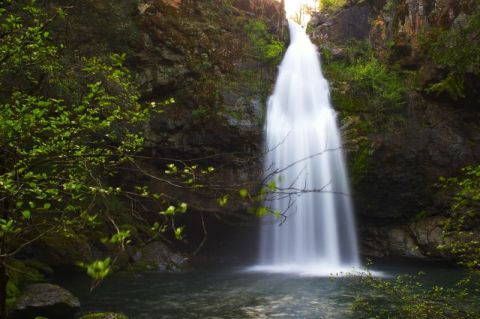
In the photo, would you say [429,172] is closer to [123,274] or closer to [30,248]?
[123,274]

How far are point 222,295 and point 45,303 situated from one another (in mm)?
5453

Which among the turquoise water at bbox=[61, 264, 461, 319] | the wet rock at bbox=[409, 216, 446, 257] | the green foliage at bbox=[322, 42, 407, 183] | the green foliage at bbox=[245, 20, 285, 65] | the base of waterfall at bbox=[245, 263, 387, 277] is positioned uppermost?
the green foliage at bbox=[245, 20, 285, 65]

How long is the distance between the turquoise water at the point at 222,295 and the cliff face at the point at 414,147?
3234 millimetres

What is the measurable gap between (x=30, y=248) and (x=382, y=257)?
16.3m

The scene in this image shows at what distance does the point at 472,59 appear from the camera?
23.0 ft

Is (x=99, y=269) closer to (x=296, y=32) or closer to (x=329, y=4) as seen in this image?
(x=296, y=32)

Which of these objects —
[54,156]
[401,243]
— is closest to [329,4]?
[401,243]

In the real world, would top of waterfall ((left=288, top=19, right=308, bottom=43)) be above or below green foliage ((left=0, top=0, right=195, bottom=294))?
above

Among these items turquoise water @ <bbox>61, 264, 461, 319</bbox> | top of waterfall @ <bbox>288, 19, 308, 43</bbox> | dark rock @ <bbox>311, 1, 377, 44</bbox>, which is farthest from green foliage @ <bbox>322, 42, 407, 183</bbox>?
turquoise water @ <bbox>61, 264, 461, 319</bbox>

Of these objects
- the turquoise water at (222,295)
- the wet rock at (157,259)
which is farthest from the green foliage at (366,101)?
the wet rock at (157,259)

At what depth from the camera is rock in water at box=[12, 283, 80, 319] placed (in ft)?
29.2

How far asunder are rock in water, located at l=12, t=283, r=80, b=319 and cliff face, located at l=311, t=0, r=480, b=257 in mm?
14982

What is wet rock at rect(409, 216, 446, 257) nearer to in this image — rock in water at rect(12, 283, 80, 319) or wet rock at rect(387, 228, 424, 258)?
wet rock at rect(387, 228, 424, 258)

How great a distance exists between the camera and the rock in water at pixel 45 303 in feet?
29.2
